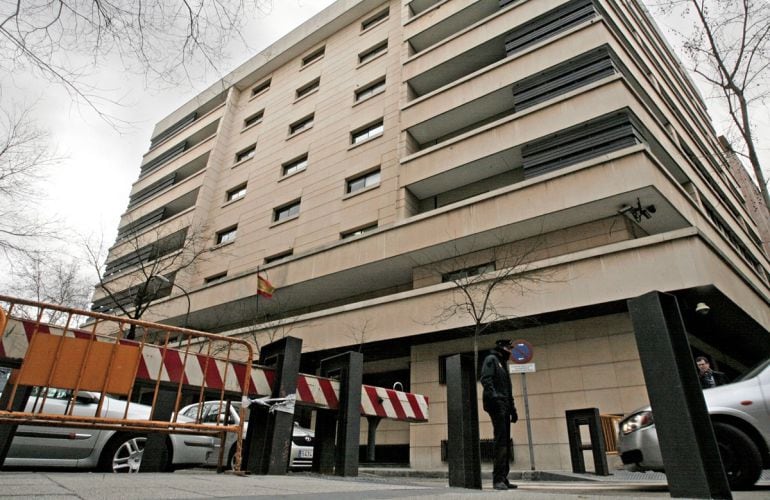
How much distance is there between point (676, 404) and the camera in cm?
277

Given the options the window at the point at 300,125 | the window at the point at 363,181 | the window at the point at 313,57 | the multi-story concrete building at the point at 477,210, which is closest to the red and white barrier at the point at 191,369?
the multi-story concrete building at the point at 477,210

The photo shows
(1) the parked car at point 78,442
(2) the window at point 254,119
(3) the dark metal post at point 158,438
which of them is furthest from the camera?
(2) the window at point 254,119

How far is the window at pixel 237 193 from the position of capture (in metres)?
26.0

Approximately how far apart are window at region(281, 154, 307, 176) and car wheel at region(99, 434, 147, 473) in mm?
18359

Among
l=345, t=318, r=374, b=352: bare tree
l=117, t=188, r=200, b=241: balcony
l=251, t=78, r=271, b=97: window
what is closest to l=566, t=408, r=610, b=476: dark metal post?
l=345, t=318, r=374, b=352: bare tree

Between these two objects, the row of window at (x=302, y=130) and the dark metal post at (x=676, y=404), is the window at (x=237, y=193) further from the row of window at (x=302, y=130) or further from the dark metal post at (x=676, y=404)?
the dark metal post at (x=676, y=404)

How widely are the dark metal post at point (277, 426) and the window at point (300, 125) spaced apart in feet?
70.6

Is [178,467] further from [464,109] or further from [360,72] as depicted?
[360,72]

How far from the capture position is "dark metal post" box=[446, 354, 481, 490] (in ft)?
13.7

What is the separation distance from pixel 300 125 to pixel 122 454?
2219cm

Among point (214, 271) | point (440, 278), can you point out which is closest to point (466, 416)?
point (440, 278)

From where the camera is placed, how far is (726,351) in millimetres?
15328

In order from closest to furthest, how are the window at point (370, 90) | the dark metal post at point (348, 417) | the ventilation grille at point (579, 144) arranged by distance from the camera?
the dark metal post at point (348, 417)
the ventilation grille at point (579, 144)
the window at point (370, 90)

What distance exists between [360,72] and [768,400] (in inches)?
912
